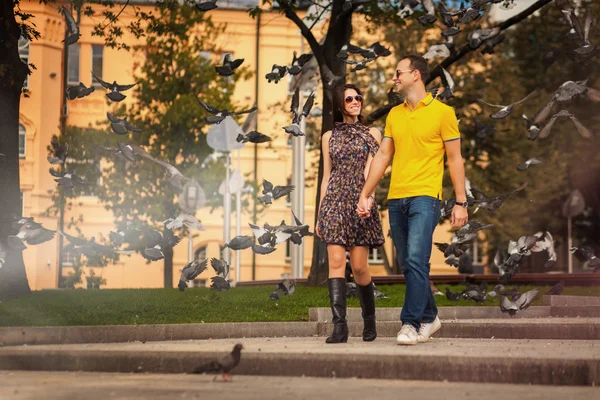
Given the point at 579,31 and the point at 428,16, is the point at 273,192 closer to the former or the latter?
the point at 428,16

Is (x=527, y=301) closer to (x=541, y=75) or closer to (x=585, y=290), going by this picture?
(x=585, y=290)

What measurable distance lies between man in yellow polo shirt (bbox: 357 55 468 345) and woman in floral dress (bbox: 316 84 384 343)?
356 millimetres

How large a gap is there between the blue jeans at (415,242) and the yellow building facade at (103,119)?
113 ft

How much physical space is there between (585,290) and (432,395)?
12.5m

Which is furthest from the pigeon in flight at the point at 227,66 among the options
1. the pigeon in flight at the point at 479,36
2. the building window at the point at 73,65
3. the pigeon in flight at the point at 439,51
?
the building window at the point at 73,65

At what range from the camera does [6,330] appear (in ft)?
36.3

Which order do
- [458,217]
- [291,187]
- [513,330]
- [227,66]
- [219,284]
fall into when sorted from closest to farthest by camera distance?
[458,217] < [513,330] < [219,284] < [227,66] < [291,187]

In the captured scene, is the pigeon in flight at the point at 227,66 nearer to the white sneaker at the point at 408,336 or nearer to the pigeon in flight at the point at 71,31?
the pigeon in flight at the point at 71,31

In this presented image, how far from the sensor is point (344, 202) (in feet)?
32.8

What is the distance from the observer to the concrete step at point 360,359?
8.08 meters

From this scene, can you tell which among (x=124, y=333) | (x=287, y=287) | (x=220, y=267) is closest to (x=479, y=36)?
(x=287, y=287)

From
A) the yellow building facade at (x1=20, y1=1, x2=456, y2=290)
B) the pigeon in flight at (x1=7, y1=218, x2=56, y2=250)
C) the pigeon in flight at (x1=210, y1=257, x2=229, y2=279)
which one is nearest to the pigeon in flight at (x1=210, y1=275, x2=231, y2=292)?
the pigeon in flight at (x1=210, y1=257, x2=229, y2=279)

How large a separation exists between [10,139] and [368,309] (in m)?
Result: 7.66

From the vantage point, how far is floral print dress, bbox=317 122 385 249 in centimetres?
995
